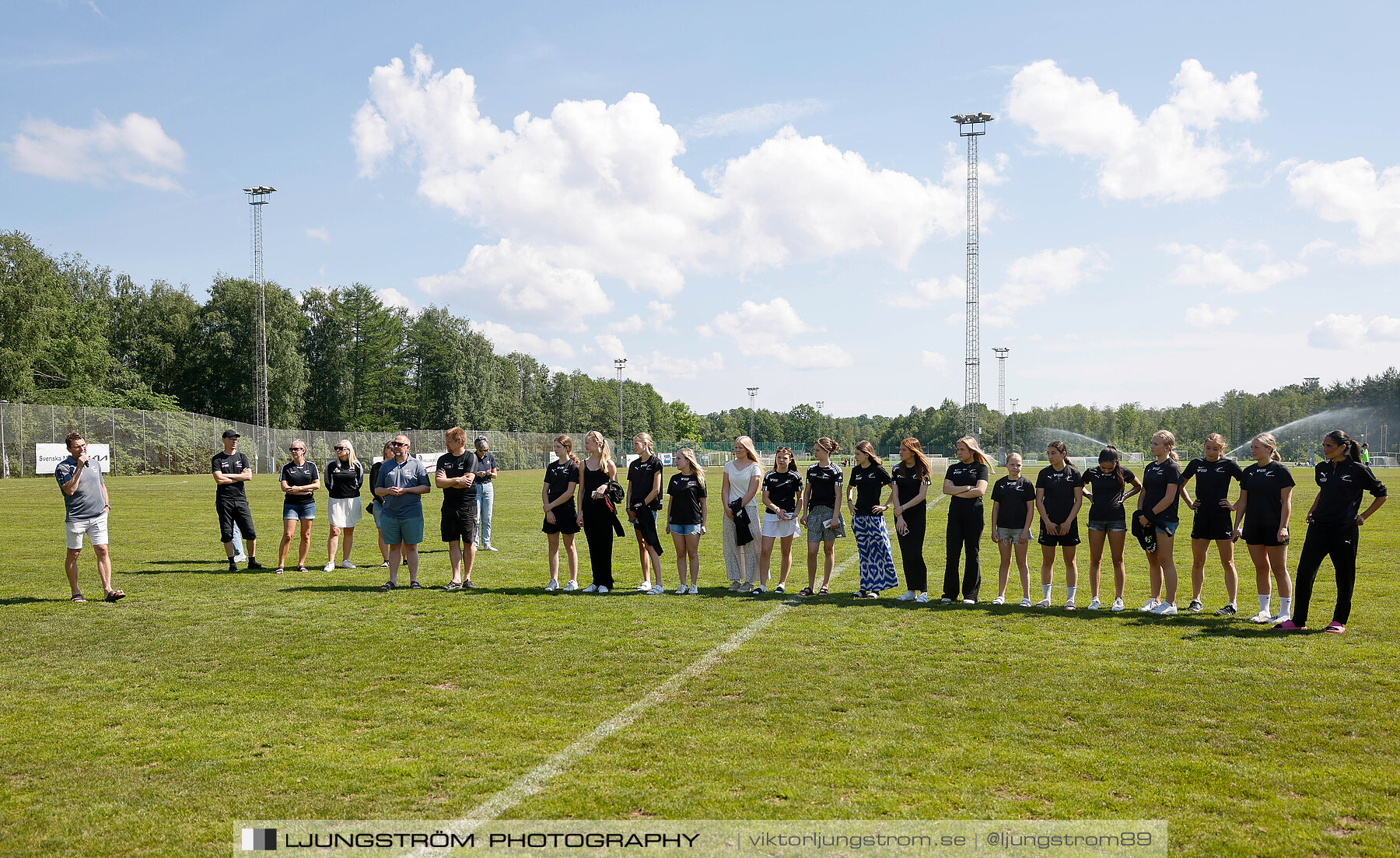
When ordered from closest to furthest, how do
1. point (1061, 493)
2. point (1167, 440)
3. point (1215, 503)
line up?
point (1215, 503)
point (1167, 440)
point (1061, 493)

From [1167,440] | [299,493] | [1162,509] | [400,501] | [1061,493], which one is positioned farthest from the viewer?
[299,493]

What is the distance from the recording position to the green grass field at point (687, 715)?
4234mm

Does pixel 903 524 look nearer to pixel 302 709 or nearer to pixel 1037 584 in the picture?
Answer: pixel 1037 584

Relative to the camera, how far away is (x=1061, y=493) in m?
9.53

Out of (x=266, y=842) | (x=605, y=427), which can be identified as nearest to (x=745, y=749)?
(x=266, y=842)

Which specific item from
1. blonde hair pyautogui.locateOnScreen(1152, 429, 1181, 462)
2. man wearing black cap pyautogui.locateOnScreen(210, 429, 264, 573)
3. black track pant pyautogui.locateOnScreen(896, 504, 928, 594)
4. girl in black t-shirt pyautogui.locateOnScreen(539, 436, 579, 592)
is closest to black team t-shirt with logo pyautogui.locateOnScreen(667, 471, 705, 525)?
girl in black t-shirt pyautogui.locateOnScreen(539, 436, 579, 592)

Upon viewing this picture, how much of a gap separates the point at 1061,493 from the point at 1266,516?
1894 mm

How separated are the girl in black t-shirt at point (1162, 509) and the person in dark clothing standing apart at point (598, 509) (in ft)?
18.9

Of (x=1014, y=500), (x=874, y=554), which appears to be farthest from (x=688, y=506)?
(x=1014, y=500)

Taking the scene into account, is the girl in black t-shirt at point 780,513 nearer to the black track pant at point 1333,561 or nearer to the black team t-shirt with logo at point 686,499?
the black team t-shirt with logo at point 686,499

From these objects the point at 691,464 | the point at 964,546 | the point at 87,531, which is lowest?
the point at 964,546

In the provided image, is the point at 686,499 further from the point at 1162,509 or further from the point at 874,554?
the point at 1162,509

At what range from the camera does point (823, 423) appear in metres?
196

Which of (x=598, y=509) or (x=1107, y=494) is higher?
(x=1107, y=494)
